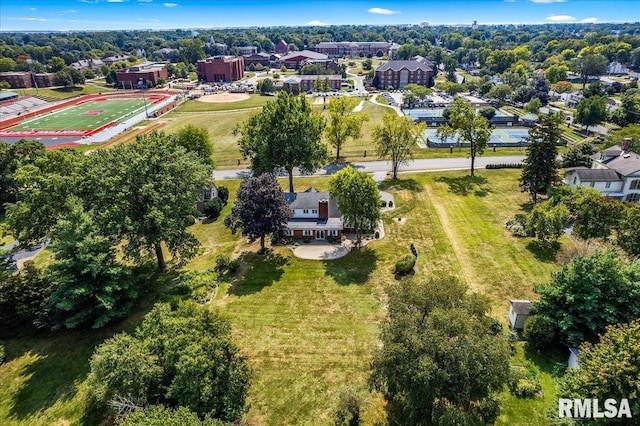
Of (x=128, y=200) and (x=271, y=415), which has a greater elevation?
(x=128, y=200)

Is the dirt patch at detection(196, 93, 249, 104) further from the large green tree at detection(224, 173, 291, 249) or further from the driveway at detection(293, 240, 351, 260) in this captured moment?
the driveway at detection(293, 240, 351, 260)

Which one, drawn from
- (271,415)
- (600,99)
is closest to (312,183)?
Result: (271,415)

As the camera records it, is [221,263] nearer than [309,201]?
Yes

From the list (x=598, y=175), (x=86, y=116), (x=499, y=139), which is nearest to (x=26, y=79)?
(x=86, y=116)

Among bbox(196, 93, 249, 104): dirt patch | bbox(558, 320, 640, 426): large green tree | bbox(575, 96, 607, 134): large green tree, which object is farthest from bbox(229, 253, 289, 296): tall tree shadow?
bbox(196, 93, 249, 104): dirt patch

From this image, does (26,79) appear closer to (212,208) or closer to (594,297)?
(212,208)

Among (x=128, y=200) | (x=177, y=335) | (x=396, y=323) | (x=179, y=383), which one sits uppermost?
(x=128, y=200)

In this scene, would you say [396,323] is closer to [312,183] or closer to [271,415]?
[271,415]
